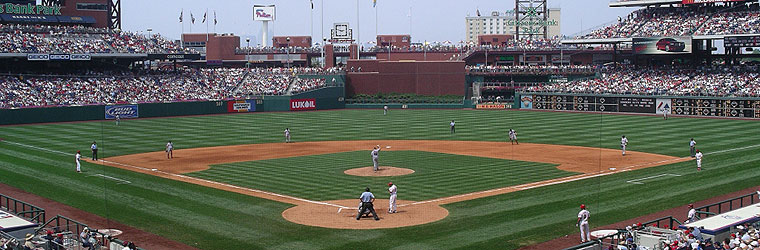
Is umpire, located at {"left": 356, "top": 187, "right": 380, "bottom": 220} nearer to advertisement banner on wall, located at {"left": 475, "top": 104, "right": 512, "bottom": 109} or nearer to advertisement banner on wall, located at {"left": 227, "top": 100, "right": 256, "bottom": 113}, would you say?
advertisement banner on wall, located at {"left": 227, "top": 100, "right": 256, "bottom": 113}

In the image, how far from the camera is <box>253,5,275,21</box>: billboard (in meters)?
116

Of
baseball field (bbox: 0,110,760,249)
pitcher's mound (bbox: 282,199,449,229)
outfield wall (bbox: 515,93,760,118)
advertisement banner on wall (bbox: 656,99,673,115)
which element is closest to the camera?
baseball field (bbox: 0,110,760,249)

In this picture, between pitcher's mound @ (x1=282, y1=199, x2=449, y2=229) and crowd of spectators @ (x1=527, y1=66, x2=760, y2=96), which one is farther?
crowd of spectators @ (x1=527, y1=66, x2=760, y2=96)

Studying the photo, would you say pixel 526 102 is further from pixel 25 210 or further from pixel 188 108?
pixel 25 210

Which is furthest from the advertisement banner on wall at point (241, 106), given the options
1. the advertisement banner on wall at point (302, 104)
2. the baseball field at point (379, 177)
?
the baseball field at point (379, 177)

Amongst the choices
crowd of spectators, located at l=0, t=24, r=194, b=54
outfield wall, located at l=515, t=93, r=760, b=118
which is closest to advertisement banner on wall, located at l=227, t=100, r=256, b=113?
crowd of spectators, located at l=0, t=24, r=194, b=54

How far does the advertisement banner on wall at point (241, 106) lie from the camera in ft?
244

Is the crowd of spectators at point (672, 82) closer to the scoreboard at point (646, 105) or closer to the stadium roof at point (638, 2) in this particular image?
the scoreboard at point (646, 105)

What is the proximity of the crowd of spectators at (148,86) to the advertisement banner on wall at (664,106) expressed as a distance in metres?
34.2

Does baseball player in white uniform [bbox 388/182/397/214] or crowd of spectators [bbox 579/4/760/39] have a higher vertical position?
crowd of spectators [bbox 579/4/760/39]

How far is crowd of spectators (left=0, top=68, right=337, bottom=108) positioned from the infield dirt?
25790 mm

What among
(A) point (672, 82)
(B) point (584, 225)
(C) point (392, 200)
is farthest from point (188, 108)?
(B) point (584, 225)

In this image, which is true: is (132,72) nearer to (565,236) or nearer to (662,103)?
(662,103)

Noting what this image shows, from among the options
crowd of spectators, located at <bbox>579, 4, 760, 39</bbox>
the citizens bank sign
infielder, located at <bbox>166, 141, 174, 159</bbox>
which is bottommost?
infielder, located at <bbox>166, 141, 174, 159</bbox>
